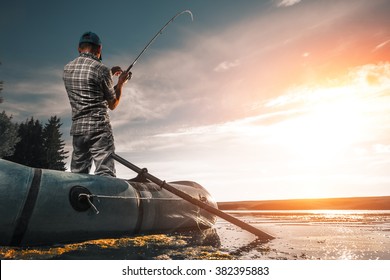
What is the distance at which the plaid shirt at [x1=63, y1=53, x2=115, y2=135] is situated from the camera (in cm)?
495

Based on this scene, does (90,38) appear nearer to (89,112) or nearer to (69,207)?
(89,112)

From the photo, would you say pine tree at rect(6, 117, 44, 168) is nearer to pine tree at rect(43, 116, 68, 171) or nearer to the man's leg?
pine tree at rect(43, 116, 68, 171)

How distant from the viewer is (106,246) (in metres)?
4.13

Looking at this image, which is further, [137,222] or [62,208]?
[137,222]

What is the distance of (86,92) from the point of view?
500cm

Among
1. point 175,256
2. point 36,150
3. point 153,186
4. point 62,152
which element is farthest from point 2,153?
point 175,256

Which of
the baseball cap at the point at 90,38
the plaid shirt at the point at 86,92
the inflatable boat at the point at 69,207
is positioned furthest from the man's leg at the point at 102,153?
the baseball cap at the point at 90,38

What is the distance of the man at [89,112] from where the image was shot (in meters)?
4.96

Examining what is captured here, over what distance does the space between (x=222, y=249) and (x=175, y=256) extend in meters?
0.90

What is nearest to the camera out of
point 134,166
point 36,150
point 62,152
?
point 134,166

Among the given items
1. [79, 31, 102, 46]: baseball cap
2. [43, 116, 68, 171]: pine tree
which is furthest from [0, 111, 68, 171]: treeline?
[79, 31, 102, 46]: baseball cap

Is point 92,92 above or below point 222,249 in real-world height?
above

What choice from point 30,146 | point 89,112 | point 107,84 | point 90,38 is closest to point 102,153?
point 89,112
